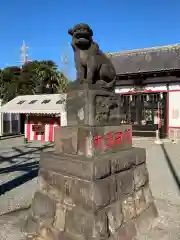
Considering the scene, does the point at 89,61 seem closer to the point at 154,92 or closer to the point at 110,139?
the point at 110,139

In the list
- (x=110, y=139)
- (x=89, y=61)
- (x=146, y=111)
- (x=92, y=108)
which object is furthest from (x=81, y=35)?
(x=146, y=111)

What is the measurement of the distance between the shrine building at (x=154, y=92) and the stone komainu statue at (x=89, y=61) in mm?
11151

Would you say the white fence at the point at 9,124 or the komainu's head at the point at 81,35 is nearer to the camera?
the komainu's head at the point at 81,35

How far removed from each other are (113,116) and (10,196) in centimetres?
317

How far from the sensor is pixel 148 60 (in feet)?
55.6

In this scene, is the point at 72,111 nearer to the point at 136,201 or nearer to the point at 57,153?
the point at 57,153

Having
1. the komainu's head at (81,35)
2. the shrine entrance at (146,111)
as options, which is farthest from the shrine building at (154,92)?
the komainu's head at (81,35)

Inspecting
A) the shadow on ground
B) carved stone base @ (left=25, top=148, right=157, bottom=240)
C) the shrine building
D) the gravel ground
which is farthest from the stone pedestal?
the shrine building

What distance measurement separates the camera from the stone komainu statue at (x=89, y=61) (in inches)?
136

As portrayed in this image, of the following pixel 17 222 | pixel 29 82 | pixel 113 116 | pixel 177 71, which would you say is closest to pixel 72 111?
pixel 113 116

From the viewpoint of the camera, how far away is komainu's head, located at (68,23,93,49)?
133 inches

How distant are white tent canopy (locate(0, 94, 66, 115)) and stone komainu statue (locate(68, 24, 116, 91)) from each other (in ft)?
30.2

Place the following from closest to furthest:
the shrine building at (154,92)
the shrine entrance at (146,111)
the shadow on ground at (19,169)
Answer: the shadow on ground at (19,169)
the shrine building at (154,92)
the shrine entrance at (146,111)

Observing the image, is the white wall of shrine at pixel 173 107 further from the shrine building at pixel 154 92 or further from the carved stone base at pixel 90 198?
the carved stone base at pixel 90 198
